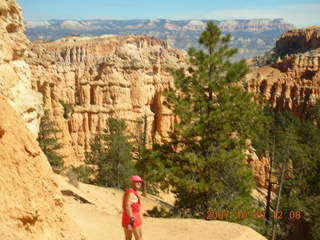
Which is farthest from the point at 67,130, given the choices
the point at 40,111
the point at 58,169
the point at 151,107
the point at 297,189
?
the point at 40,111

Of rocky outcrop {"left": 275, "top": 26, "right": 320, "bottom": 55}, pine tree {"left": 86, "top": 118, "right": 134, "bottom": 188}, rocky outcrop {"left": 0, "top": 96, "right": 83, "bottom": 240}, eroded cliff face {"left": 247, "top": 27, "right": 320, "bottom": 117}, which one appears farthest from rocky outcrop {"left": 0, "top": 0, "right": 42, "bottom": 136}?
rocky outcrop {"left": 275, "top": 26, "right": 320, "bottom": 55}

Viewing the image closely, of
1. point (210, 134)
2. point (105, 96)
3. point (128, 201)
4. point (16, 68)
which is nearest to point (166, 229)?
point (128, 201)

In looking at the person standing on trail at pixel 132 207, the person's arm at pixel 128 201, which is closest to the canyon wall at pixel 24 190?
the person standing on trail at pixel 132 207

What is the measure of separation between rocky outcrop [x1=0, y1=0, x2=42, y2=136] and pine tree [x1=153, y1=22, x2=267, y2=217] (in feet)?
17.5

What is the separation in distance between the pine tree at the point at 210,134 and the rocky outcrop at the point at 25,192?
641cm

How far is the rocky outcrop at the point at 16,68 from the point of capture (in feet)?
26.3

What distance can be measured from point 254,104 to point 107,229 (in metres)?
7.73

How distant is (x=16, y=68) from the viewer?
353 inches

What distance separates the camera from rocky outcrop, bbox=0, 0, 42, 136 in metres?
8.03

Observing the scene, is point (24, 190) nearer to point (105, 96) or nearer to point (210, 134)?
point (210, 134)

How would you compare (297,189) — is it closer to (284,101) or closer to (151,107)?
(151,107)

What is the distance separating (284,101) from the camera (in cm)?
5953

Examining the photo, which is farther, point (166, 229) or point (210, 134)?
point (210, 134)

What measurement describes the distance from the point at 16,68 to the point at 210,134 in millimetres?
6822
